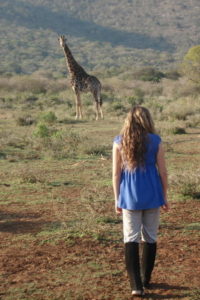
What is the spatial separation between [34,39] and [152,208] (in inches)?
3868

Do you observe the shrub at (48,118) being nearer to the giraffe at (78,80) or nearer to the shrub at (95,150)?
the giraffe at (78,80)

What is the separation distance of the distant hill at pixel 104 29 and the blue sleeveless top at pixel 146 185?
8583 centimetres

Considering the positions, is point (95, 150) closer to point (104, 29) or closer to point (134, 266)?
point (134, 266)

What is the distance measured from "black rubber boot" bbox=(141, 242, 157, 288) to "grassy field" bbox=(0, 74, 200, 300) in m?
0.16

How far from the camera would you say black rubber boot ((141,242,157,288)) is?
194 inches

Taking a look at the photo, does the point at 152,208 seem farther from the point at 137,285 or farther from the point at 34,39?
the point at 34,39

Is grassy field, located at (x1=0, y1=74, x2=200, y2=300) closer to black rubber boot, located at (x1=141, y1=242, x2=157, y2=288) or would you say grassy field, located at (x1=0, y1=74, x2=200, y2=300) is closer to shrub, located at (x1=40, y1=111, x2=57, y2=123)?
black rubber boot, located at (x1=141, y1=242, x2=157, y2=288)

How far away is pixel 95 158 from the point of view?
12656 mm

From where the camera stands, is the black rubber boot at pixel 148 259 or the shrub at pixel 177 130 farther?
the shrub at pixel 177 130

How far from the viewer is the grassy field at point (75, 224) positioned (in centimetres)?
523

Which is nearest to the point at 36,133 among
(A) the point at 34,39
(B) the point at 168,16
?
(A) the point at 34,39

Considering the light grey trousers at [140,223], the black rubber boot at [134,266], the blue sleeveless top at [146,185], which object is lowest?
the black rubber boot at [134,266]

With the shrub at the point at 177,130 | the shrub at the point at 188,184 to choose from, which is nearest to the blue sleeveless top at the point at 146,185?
the shrub at the point at 188,184

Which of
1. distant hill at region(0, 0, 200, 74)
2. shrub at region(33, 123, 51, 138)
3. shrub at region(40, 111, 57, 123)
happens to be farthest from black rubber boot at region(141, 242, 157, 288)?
distant hill at region(0, 0, 200, 74)
